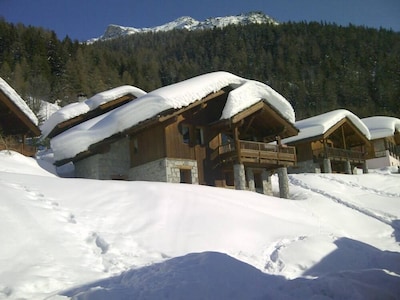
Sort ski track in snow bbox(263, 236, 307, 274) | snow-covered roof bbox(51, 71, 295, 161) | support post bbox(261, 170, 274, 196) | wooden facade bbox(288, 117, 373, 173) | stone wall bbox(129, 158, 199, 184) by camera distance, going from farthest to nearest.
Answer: wooden facade bbox(288, 117, 373, 173), support post bbox(261, 170, 274, 196), stone wall bbox(129, 158, 199, 184), snow-covered roof bbox(51, 71, 295, 161), ski track in snow bbox(263, 236, 307, 274)

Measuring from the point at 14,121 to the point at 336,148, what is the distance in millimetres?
23729

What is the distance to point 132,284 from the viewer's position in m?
6.82

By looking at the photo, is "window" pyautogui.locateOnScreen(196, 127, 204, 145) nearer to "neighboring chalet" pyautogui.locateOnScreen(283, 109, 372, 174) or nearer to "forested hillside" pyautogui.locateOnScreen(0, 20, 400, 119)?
"neighboring chalet" pyautogui.locateOnScreen(283, 109, 372, 174)

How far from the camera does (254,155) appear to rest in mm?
20891

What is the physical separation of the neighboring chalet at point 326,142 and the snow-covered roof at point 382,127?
22.5 feet

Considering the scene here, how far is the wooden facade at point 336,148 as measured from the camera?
31578 millimetres

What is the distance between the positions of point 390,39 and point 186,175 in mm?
91017

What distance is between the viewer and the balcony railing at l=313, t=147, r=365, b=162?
31.5 meters

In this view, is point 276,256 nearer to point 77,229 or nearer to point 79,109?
point 77,229

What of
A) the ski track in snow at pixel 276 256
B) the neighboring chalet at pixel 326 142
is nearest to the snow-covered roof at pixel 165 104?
the ski track in snow at pixel 276 256

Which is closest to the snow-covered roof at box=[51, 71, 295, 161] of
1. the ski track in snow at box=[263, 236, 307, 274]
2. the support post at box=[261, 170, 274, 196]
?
the support post at box=[261, 170, 274, 196]

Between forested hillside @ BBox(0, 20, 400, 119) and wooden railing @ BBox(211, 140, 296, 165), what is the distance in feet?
108

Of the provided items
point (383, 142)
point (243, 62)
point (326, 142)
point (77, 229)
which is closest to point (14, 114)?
point (77, 229)

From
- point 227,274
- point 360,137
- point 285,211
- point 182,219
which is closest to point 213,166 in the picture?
point 285,211
